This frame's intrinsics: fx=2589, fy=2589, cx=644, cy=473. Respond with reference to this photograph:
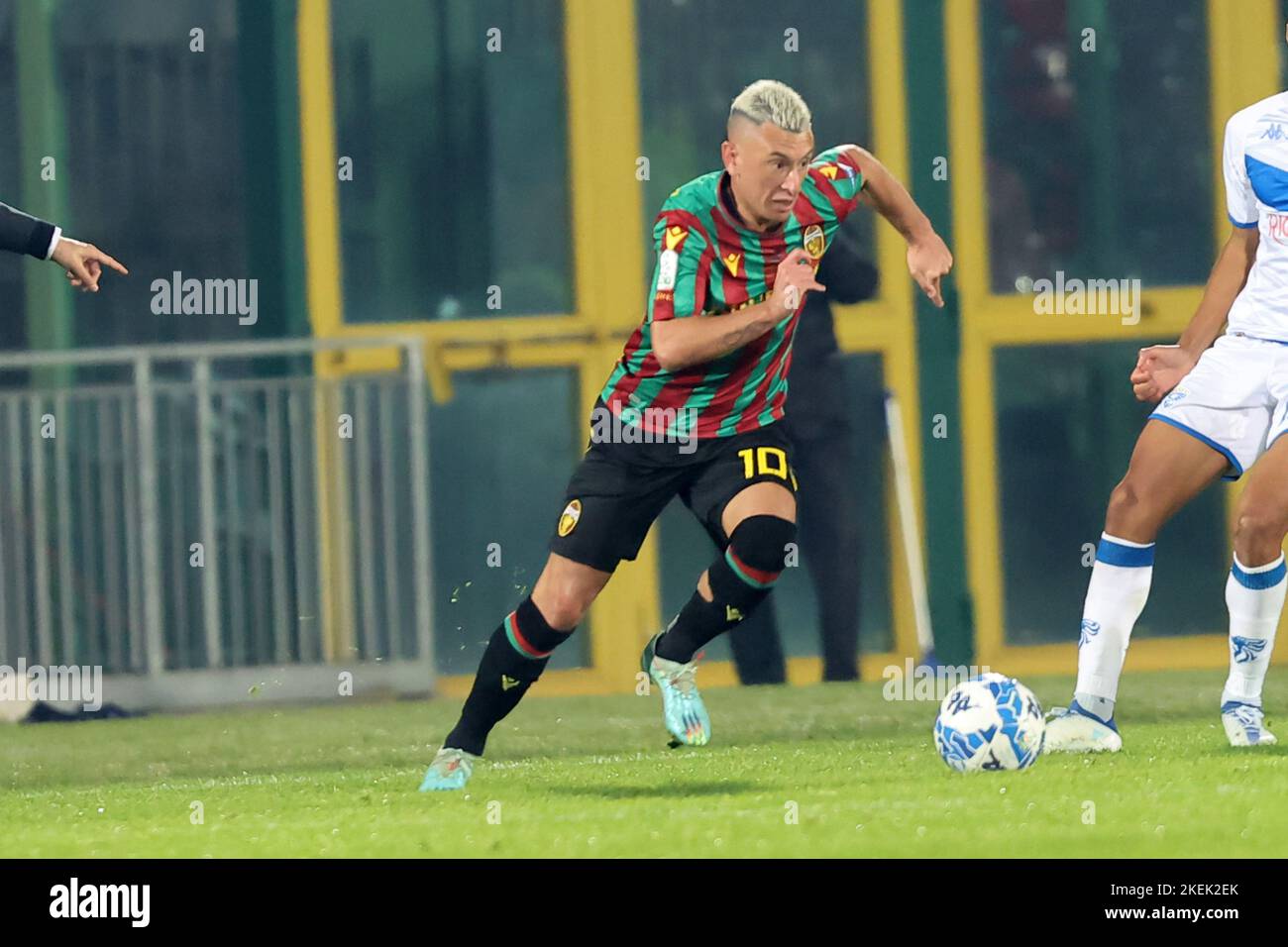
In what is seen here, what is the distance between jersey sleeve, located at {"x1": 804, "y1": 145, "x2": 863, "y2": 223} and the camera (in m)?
6.93

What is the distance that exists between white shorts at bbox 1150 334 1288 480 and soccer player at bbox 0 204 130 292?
279cm

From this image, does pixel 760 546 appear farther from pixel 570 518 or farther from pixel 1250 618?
pixel 1250 618

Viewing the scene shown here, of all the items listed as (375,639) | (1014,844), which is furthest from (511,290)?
(1014,844)

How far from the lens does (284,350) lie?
1023 centimetres

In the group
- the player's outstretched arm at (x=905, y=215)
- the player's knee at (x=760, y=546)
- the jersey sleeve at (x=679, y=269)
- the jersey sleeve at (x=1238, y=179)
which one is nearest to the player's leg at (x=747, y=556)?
the player's knee at (x=760, y=546)

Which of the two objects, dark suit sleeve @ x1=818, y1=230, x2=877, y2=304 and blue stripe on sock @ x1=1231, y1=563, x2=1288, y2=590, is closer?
blue stripe on sock @ x1=1231, y1=563, x2=1288, y2=590

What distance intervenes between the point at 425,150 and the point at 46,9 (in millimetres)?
1634


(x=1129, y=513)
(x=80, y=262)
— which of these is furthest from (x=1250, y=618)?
(x=80, y=262)

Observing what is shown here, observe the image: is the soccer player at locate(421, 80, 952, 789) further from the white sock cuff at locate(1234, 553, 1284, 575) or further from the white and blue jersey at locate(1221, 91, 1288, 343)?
the white sock cuff at locate(1234, 553, 1284, 575)

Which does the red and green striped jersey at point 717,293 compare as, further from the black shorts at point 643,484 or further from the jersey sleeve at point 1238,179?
the jersey sleeve at point 1238,179

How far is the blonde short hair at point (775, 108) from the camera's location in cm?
636

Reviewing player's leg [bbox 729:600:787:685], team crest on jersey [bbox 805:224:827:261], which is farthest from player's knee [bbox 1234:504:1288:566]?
player's leg [bbox 729:600:787:685]

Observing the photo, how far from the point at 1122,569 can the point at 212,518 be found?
4.46m

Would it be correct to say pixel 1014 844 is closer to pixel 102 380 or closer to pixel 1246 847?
pixel 1246 847
